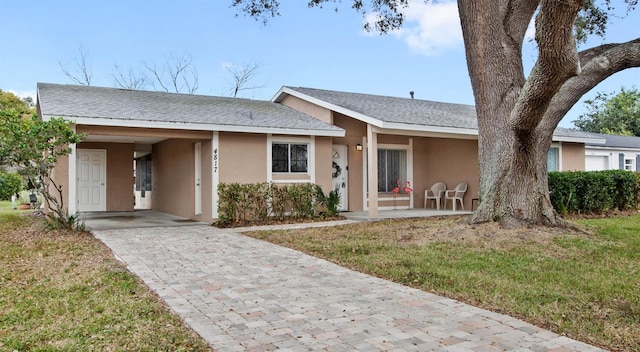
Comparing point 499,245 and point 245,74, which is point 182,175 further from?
point 245,74

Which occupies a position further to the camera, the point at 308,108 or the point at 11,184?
the point at 11,184

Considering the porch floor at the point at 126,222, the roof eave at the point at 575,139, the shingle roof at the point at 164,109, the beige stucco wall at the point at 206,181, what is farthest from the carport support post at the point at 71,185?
the roof eave at the point at 575,139

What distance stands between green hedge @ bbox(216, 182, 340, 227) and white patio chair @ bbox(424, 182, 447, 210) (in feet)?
14.5

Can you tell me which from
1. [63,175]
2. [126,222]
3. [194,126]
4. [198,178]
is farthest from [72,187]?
[198,178]

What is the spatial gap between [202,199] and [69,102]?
13.0ft

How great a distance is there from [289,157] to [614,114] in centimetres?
3545

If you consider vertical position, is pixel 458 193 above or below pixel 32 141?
below

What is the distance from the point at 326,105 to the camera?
13867mm

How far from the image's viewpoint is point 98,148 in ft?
52.3

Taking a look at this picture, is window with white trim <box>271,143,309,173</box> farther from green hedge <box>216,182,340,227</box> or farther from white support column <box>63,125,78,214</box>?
white support column <box>63,125,78,214</box>

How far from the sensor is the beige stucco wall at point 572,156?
661 inches

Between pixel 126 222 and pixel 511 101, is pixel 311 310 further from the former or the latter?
pixel 126 222

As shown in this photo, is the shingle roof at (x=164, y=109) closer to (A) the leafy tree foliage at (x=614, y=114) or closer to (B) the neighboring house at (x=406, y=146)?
(B) the neighboring house at (x=406, y=146)

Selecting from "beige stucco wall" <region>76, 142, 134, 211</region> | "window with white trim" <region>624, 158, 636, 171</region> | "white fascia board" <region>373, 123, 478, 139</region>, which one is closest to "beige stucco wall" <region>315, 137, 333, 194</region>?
"white fascia board" <region>373, 123, 478, 139</region>
